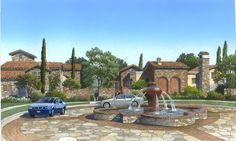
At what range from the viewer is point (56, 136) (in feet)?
45.5

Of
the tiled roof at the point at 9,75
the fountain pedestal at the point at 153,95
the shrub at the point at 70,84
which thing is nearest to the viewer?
the fountain pedestal at the point at 153,95

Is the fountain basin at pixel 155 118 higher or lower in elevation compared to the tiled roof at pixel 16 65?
lower

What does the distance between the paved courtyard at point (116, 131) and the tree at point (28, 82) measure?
24010 millimetres

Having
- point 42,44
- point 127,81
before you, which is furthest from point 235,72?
point 42,44

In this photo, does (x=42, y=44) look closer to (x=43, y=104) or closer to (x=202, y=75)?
(x=43, y=104)

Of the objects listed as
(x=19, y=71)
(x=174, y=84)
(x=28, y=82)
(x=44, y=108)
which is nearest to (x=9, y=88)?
(x=19, y=71)

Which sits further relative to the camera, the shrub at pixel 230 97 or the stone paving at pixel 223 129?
the shrub at pixel 230 97

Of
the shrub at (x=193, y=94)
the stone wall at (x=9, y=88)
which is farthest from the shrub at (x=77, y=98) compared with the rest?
the shrub at (x=193, y=94)

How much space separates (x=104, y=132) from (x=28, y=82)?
29.2 metres

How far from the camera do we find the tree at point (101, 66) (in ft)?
154

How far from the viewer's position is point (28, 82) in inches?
1634

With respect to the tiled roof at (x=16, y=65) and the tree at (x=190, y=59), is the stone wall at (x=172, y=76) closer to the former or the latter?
the tiled roof at (x=16, y=65)

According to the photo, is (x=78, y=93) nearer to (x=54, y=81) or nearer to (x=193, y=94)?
(x=54, y=81)

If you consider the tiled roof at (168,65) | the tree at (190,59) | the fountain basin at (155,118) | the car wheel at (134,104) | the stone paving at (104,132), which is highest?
the tree at (190,59)
